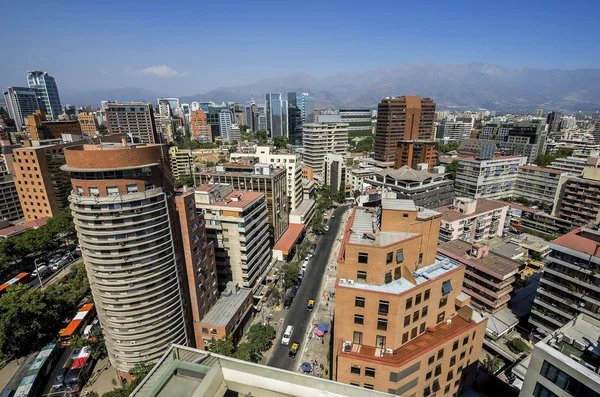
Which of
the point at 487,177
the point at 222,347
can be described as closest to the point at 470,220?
the point at 487,177


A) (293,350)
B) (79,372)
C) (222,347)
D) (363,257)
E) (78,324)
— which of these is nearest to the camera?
(363,257)

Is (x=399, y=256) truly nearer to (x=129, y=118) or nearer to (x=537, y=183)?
(x=537, y=183)

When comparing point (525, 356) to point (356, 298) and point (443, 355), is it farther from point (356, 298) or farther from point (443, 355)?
point (356, 298)

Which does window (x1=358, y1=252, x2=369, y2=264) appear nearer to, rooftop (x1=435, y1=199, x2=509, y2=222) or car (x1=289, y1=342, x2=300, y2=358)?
car (x1=289, y1=342, x2=300, y2=358)

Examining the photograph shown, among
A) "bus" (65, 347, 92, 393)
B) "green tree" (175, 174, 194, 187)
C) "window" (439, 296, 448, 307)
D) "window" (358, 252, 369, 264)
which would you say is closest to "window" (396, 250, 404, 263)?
"window" (358, 252, 369, 264)

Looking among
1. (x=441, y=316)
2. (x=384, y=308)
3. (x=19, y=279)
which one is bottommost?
(x=19, y=279)

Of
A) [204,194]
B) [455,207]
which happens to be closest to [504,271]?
[455,207]
